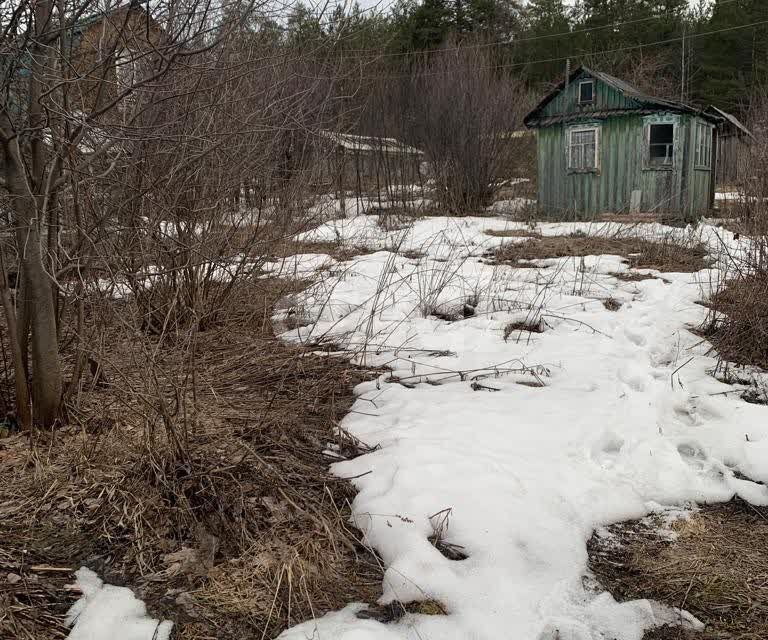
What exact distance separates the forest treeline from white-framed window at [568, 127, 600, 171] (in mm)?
11571

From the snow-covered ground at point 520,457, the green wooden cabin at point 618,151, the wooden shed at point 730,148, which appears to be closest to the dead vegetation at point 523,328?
the snow-covered ground at point 520,457

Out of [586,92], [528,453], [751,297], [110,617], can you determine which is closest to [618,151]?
[586,92]

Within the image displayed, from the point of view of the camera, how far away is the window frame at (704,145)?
44.3ft

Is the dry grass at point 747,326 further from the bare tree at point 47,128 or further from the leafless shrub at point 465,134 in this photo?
the leafless shrub at point 465,134

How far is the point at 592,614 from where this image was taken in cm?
192

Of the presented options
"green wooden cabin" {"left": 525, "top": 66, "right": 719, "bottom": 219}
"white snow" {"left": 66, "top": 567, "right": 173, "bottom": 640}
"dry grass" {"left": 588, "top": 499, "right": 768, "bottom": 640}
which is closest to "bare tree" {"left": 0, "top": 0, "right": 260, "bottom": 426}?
"white snow" {"left": 66, "top": 567, "right": 173, "bottom": 640}

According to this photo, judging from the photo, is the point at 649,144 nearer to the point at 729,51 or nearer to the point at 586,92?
the point at 586,92

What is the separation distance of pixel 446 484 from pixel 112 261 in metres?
2.25

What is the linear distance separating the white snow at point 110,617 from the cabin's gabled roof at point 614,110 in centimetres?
1376

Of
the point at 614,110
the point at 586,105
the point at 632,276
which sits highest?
the point at 586,105

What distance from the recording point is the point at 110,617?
1.84 meters

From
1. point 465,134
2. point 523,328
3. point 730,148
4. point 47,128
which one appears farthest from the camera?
point 465,134

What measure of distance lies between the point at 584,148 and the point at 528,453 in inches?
504

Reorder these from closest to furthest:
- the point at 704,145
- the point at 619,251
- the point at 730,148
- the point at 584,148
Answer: the point at 619,251 → the point at 704,145 → the point at 584,148 → the point at 730,148
